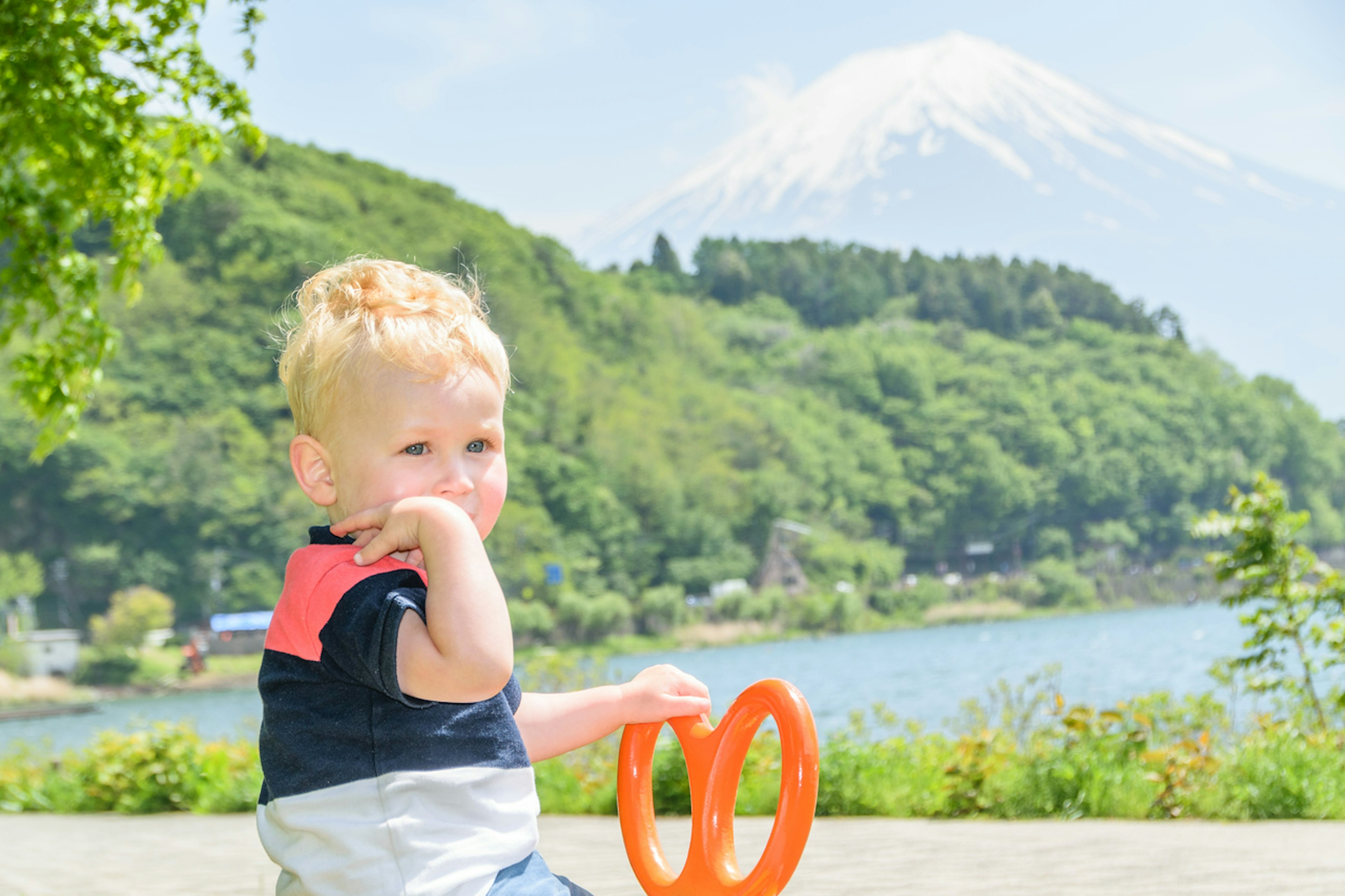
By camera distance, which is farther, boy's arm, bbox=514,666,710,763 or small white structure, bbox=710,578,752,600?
small white structure, bbox=710,578,752,600

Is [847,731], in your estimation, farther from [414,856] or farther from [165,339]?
[165,339]

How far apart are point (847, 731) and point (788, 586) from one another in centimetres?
7589

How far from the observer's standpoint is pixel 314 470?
1561mm

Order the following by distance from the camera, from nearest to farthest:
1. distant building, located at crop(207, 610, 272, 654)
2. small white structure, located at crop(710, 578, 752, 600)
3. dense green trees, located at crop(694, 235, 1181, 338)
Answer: distant building, located at crop(207, 610, 272, 654), small white structure, located at crop(710, 578, 752, 600), dense green trees, located at crop(694, 235, 1181, 338)

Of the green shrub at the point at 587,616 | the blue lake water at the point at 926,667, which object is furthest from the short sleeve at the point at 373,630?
the green shrub at the point at 587,616

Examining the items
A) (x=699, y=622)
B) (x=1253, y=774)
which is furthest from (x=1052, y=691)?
(x=699, y=622)

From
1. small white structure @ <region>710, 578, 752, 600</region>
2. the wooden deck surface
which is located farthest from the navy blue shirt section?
small white structure @ <region>710, 578, 752, 600</region>

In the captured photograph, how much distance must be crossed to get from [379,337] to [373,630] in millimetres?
359

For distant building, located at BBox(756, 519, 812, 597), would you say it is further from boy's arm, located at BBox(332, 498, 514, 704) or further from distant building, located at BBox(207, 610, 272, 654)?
boy's arm, located at BBox(332, 498, 514, 704)

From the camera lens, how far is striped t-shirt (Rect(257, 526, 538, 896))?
52.3 inches

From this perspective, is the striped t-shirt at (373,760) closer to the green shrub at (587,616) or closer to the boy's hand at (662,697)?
the boy's hand at (662,697)

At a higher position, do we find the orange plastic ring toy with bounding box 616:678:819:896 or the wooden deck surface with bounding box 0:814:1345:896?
the orange plastic ring toy with bounding box 616:678:819:896

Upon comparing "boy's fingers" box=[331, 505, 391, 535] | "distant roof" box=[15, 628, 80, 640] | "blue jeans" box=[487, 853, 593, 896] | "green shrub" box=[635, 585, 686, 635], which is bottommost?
"green shrub" box=[635, 585, 686, 635]

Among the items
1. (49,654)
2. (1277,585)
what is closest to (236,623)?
(49,654)
